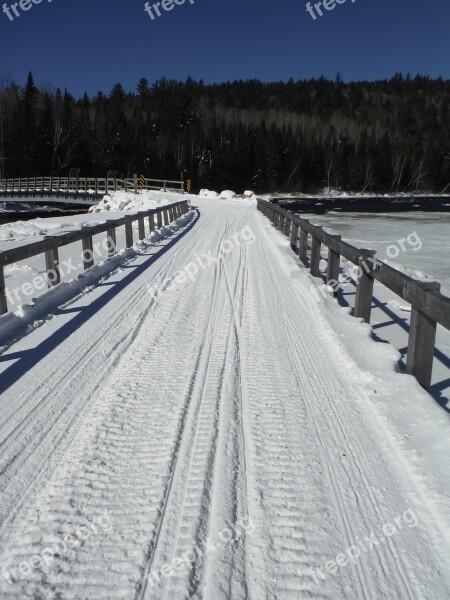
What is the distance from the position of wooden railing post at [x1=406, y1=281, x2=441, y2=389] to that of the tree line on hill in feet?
270

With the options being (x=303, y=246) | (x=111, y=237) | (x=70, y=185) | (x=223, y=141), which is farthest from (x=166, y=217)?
(x=223, y=141)

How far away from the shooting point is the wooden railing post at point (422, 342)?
424 centimetres

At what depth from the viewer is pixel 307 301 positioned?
782 centimetres

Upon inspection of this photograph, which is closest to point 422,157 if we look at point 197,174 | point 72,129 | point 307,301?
point 197,174

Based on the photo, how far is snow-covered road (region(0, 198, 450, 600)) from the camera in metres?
2.47

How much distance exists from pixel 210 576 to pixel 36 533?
0.97 m

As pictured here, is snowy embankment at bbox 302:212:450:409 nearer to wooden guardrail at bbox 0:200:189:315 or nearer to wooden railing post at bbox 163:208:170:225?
wooden guardrail at bbox 0:200:189:315

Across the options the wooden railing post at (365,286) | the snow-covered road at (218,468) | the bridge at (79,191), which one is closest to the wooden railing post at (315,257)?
the wooden railing post at (365,286)

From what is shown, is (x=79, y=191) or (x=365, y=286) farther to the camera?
(x=79, y=191)

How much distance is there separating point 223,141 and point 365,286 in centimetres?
9514

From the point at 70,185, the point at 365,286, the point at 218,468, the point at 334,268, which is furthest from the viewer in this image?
the point at 70,185

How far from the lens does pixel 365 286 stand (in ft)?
21.3

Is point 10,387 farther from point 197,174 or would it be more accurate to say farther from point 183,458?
point 197,174

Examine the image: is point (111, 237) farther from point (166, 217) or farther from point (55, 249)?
point (166, 217)
